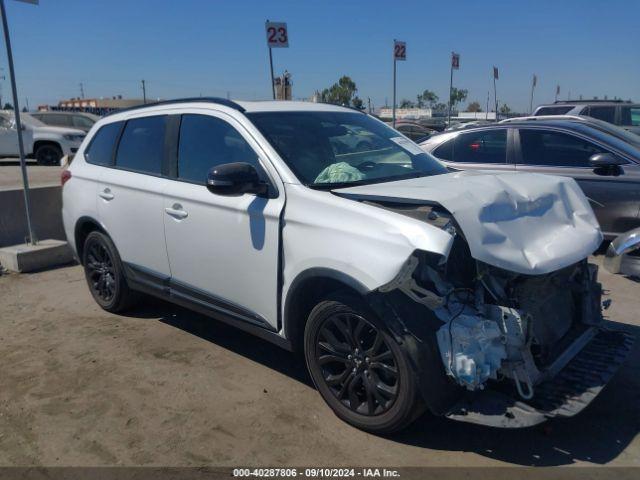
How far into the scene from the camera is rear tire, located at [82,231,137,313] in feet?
16.5

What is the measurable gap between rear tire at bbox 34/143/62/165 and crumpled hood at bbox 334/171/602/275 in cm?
1593

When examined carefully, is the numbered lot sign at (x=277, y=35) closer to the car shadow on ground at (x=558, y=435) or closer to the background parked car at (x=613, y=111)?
the background parked car at (x=613, y=111)

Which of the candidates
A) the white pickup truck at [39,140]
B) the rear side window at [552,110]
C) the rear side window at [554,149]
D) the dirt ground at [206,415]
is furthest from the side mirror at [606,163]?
the white pickup truck at [39,140]

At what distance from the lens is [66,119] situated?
18.8 metres

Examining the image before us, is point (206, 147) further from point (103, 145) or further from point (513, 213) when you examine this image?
point (513, 213)

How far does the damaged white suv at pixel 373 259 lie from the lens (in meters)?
2.87

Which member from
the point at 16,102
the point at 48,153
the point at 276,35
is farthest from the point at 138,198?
the point at 48,153

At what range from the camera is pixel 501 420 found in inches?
110

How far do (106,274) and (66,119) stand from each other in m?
15.6

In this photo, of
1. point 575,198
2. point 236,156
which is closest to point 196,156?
point 236,156

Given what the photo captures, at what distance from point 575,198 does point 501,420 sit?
1637 millimetres

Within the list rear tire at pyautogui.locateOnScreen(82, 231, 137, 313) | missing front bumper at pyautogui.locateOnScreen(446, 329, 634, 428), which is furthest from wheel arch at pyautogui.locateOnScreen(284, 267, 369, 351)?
rear tire at pyautogui.locateOnScreen(82, 231, 137, 313)

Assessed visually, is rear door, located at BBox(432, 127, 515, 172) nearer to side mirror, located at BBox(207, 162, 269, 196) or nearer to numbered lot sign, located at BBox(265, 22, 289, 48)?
numbered lot sign, located at BBox(265, 22, 289, 48)

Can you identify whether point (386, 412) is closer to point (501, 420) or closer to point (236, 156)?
point (501, 420)
